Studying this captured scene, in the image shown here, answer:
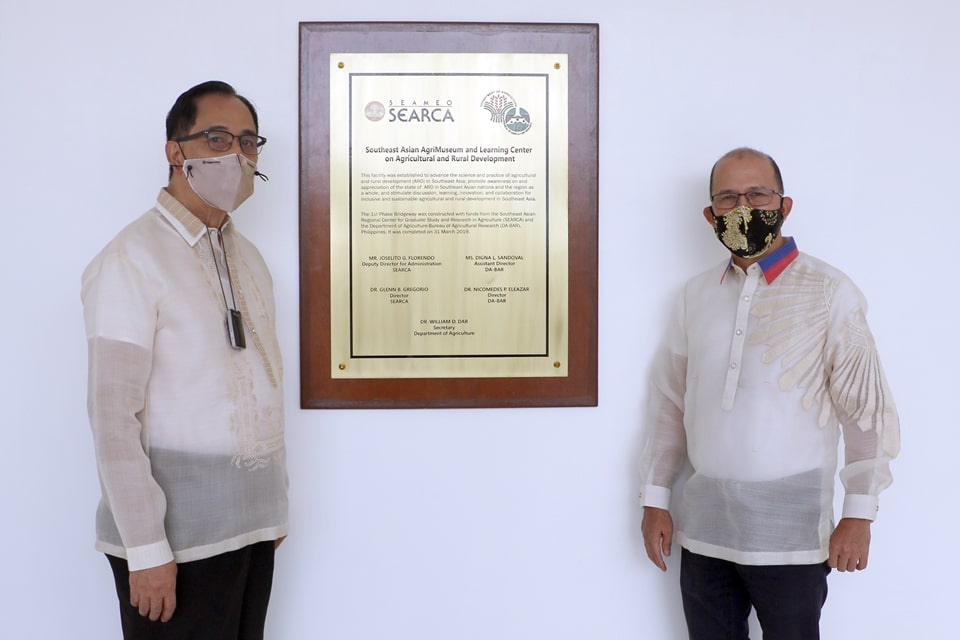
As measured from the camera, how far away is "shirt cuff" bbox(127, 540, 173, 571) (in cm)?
138

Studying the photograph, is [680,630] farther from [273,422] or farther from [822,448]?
[273,422]

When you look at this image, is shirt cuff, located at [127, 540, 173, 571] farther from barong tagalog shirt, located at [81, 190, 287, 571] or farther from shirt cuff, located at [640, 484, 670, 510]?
shirt cuff, located at [640, 484, 670, 510]

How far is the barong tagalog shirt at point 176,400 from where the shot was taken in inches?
54.4

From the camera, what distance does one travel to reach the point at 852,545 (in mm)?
1654

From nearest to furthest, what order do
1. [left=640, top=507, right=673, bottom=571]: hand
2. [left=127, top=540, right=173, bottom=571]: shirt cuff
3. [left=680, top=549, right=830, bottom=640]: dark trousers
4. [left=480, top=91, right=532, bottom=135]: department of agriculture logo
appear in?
[left=127, top=540, right=173, bottom=571]: shirt cuff < [left=680, top=549, right=830, bottom=640]: dark trousers < [left=640, top=507, right=673, bottom=571]: hand < [left=480, top=91, right=532, bottom=135]: department of agriculture logo

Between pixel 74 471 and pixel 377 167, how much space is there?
110cm

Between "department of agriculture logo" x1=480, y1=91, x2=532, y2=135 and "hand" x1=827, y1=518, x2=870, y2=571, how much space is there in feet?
3.97

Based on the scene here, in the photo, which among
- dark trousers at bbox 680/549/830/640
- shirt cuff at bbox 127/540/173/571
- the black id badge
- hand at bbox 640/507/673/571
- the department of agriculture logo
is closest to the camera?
shirt cuff at bbox 127/540/173/571

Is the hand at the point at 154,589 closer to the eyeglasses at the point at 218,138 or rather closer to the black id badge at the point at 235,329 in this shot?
the black id badge at the point at 235,329

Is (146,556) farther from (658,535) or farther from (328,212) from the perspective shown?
(658,535)

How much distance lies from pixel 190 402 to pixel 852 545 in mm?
1393

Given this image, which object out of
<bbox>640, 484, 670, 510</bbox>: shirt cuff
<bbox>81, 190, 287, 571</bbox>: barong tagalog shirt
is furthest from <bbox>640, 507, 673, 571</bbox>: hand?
<bbox>81, 190, 287, 571</bbox>: barong tagalog shirt

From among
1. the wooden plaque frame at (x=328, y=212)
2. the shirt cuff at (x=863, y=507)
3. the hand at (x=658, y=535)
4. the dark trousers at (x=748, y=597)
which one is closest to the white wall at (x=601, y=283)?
the wooden plaque frame at (x=328, y=212)

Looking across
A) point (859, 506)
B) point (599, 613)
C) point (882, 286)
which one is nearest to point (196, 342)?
point (599, 613)
